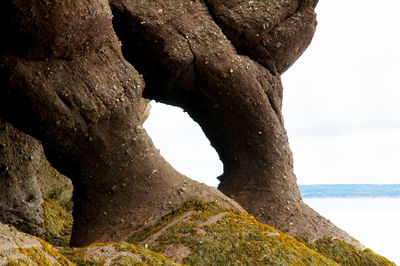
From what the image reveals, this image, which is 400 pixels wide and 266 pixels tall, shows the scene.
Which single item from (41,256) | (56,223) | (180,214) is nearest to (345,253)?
(180,214)

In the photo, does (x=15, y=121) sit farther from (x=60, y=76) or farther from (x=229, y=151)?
(x=229, y=151)

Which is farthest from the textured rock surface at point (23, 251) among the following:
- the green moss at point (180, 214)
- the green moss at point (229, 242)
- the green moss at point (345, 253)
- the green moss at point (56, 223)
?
the green moss at point (345, 253)

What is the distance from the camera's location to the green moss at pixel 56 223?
293 inches

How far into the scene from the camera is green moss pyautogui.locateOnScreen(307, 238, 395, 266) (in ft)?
22.1

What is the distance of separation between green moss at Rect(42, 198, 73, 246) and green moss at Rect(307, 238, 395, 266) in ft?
11.4

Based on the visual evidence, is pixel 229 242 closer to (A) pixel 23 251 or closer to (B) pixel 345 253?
(A) pixel 23 251

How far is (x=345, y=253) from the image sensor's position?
6.85 m

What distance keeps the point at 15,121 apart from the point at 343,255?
4.43m

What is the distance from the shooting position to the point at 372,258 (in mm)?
6828

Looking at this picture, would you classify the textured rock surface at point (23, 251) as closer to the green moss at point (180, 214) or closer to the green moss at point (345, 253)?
the green moss at point (180, 214)

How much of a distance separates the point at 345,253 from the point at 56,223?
422cm

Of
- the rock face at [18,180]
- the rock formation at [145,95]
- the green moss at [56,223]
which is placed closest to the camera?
the rock formation at [145,95]

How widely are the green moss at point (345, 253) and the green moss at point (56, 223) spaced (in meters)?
3.47

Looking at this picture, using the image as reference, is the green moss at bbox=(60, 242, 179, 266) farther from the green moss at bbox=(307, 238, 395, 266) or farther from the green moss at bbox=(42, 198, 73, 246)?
the green moss at bbox=(307, 238, 395, 266)
